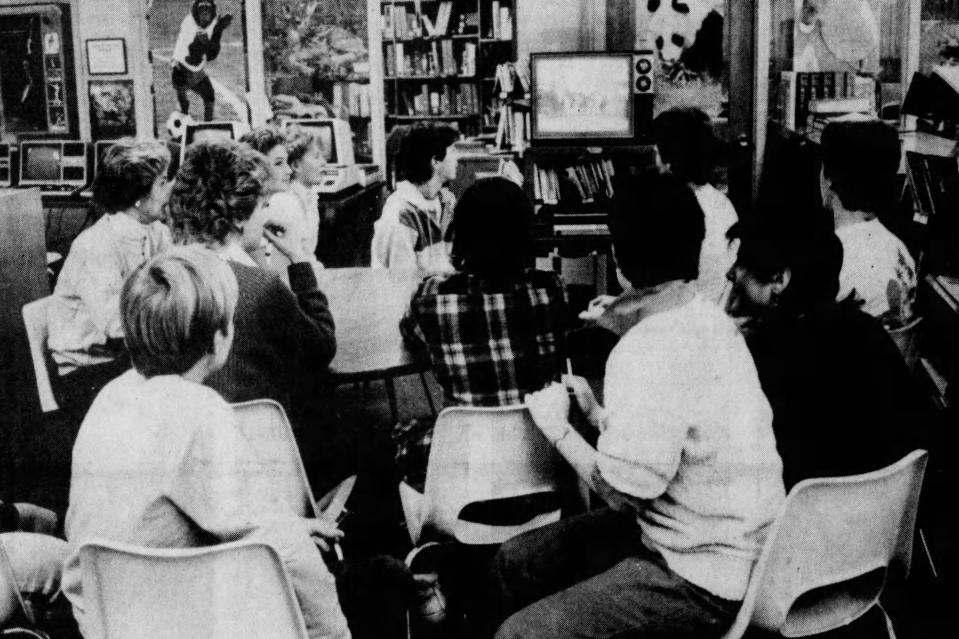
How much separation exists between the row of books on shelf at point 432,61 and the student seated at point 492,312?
6.34 metres

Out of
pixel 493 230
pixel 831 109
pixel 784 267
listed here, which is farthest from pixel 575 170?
pixel 784 267

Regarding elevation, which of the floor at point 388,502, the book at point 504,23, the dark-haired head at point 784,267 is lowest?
the floor at point 388,502

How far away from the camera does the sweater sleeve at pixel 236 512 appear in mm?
1449

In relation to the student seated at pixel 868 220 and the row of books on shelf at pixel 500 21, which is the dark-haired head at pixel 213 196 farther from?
the row of books on shelf at pixel 500 21

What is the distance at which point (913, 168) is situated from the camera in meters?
3.60

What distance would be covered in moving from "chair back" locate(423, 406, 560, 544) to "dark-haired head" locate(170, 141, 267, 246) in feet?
3.15

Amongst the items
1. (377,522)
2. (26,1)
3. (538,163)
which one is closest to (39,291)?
(377,522)

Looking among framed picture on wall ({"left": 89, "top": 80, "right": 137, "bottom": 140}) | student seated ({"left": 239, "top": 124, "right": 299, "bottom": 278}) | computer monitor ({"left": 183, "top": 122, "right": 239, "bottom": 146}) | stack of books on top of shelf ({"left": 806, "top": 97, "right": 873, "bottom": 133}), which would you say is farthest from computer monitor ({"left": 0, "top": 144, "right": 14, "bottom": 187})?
stack of books on top of shelf ({"left": 806, "top": 97, "right": 873, "bottom": 133})

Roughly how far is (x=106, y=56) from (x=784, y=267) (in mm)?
6999

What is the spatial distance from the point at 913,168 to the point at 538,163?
1.99m

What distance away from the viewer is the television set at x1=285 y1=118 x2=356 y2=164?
246 inches

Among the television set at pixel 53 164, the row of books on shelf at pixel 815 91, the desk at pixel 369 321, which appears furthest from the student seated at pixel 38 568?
the television set at pixel 53 164

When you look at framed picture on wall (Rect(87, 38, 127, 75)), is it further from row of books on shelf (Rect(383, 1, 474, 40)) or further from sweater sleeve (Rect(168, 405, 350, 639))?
sweater sleeve (Rect(168, 405, 350, 639))

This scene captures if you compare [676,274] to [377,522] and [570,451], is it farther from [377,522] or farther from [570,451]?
[377,522]
